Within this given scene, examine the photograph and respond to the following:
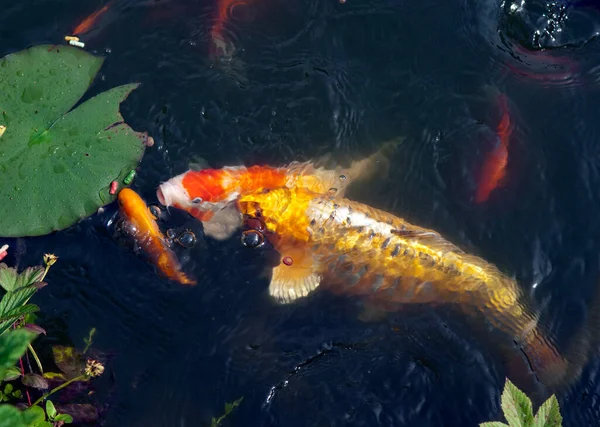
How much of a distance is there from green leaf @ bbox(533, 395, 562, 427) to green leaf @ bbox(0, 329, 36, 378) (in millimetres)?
2277

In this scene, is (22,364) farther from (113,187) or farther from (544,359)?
(544,359)

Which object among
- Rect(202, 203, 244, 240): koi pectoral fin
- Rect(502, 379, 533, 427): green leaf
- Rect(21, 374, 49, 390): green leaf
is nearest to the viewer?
Rect(502, 379, 533, 427): green leaf

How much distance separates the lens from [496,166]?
14.2 feet

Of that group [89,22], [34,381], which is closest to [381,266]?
[34,381]

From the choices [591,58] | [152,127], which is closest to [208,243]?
[152,127]

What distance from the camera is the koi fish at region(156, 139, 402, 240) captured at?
402 centimetres

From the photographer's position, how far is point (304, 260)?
13.7 ft

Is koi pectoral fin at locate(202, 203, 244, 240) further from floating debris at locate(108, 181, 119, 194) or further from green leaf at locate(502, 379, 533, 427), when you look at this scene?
green leaf at locate(502, 379, 533, 427)

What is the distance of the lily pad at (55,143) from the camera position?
Answer: 3.77 meters

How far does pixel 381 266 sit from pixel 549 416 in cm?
140

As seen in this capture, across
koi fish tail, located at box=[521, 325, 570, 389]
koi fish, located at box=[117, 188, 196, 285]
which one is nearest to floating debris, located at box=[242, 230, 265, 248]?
koi fish, located at box=[117, 188, 196, 285]

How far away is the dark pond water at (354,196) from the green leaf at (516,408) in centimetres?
79

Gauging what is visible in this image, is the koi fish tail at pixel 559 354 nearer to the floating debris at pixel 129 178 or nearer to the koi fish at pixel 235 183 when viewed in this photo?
the koi fish at pixel 235 183

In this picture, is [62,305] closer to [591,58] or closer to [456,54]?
[456,54]
